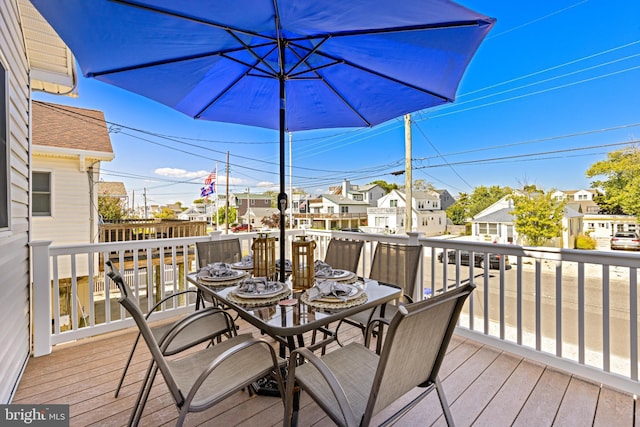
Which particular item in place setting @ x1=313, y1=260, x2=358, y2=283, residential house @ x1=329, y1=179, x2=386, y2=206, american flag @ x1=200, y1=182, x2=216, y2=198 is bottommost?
place setting @ x1=313, y1=260, x2=358, y2=283

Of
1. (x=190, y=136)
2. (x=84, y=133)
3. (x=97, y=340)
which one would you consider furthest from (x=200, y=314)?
(x=190, y=136)

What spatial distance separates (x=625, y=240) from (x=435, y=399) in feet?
38.8

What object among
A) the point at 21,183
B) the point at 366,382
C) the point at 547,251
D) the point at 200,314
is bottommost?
the point at 366,382

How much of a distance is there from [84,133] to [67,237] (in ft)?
8.30

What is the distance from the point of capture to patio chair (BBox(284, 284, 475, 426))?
1.08 m

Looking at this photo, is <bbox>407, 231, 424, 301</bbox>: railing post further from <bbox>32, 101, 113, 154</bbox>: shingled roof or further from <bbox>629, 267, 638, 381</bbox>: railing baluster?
<bbox>32, 101, 113, 154</bbox>: shingled roof

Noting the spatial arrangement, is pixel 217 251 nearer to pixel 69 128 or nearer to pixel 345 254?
pixel 345 254

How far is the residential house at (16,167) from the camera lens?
1.91 metres

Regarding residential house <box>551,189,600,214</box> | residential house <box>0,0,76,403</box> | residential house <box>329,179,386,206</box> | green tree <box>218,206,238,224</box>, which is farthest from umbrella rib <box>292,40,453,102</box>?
green tree <box>218,206,238,224</box>

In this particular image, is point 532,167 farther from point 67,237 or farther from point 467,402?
point 67,237

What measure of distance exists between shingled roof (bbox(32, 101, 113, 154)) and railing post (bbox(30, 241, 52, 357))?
4994 millimetres

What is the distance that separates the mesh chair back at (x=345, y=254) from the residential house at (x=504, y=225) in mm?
15017

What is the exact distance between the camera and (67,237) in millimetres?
6465

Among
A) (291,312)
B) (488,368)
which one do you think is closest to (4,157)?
(291,312)
